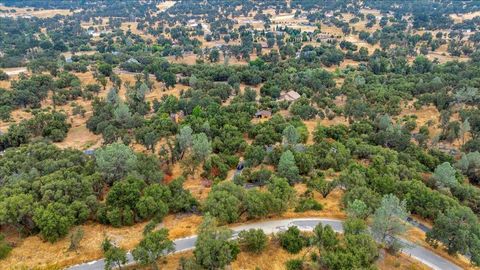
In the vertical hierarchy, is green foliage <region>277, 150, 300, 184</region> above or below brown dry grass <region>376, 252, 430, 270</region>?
above

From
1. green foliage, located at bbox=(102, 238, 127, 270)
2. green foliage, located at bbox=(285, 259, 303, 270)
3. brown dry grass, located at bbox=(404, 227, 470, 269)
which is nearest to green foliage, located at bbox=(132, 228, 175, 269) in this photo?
green foliage, located at bbox=(102, 238, 127, 270)

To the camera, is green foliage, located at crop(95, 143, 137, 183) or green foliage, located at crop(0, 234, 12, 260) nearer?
green foliage, located at crop(0, 234, 12, 260)

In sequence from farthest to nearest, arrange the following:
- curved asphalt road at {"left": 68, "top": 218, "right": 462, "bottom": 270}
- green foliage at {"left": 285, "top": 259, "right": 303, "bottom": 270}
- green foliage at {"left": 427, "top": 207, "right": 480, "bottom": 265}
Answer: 1. green foliage at {"left": 427, "top": 207, "right": 480, "bottom": 265}
2. curved asphalt road at {"left": 68, "top": 218, "right": 462, "bottom": 270}
3. green foliage at {"left": 285, "top": 259, "right": 303, "bottom": 270}

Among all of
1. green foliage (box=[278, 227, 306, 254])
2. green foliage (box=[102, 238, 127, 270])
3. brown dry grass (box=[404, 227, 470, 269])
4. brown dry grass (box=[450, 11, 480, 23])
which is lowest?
brown dry grass (box=[404, 227, 470, 269])

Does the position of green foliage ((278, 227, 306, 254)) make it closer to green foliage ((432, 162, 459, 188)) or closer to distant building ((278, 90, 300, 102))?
green foliage ((432, 162, 459, 188))

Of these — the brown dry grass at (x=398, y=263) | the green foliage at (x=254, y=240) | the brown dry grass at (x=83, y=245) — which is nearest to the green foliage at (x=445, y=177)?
the brown dry grass at (x=398, y=263)

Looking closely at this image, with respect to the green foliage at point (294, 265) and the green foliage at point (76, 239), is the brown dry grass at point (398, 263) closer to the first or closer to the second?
the green foliage at point (294, 265)

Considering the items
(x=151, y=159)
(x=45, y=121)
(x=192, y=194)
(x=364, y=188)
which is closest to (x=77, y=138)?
(x=45, y=121)

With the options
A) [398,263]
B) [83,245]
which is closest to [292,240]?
[398,263]
